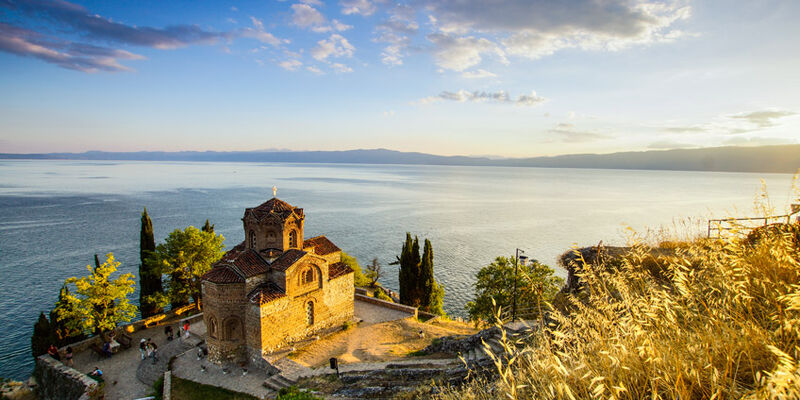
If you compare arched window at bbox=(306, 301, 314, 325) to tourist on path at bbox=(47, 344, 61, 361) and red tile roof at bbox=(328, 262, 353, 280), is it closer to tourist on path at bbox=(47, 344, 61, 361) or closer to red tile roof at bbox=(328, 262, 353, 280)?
red tile roof at bbox=(328, 262, 353, 280)

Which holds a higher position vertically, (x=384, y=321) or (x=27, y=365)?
(x=384, y=321)

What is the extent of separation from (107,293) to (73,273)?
72.0 ft

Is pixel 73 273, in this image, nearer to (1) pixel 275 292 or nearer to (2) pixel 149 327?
(2) pixel 149 327

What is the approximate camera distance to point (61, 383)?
63.1 feet

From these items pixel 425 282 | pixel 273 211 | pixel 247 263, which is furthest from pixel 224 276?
pixel 425 282

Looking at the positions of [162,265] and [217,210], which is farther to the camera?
[217,210]

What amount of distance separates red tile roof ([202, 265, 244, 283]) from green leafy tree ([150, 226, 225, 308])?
10.9 m

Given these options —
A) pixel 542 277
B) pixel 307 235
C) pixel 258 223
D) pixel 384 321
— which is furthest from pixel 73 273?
pixel 542 277

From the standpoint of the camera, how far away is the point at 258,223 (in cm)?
2103

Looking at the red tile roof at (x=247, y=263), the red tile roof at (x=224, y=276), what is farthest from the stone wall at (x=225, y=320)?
the red tile roof at (x=247, y=263)

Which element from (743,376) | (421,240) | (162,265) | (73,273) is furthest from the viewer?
(421,240)

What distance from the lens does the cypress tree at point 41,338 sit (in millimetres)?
22500

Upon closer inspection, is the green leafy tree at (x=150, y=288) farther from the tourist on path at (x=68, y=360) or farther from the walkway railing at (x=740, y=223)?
the walkway railing at (x=740, y=223)

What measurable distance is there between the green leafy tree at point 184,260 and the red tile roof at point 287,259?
12.0 m
